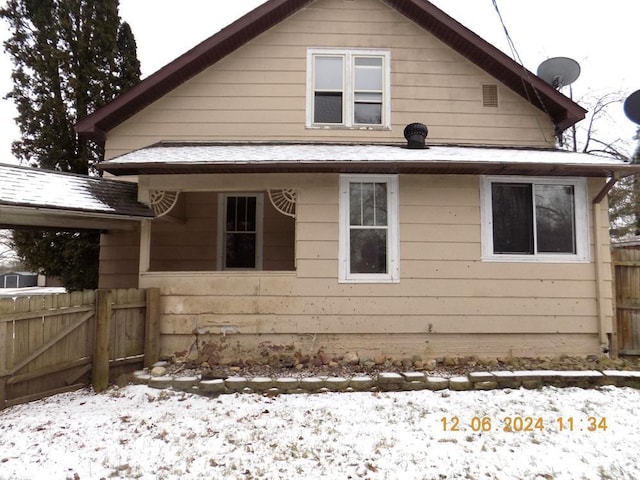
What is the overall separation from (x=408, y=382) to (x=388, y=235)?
223 cm

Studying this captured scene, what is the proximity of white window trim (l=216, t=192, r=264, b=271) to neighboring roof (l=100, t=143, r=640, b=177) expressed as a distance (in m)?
1.58

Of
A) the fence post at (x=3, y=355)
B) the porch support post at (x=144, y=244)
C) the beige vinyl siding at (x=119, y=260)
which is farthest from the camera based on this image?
the beige vinyl siding at (x=119, y=260)

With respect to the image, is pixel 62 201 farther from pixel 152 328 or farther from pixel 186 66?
pixel 186 66

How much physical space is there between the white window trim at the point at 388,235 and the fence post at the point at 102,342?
3.25 meters

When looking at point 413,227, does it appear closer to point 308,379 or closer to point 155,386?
point 308,379

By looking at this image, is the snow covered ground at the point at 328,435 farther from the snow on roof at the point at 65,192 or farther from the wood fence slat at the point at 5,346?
the snow on roof at the point at 65,192

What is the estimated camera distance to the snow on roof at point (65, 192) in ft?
15.8

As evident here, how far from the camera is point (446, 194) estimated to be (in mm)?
6227

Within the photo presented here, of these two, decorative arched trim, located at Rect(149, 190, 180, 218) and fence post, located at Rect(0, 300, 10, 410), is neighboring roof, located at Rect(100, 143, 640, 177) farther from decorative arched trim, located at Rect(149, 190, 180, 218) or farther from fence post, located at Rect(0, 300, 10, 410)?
fence post, located at Rect(0, 300, 10, 410)

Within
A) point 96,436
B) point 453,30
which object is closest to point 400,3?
point 453,30

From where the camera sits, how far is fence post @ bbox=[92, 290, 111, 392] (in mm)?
4986

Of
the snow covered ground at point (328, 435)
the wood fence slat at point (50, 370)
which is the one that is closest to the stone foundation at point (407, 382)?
the snow covered ground at point (328, 435)

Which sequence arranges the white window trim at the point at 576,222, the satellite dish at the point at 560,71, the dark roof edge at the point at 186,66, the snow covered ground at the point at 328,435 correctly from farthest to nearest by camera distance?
the satellite dish at the point at 560,71 < the dark roof edge at the point at 186,66 < the white window trim at the point at 576,222 < the snow covered ground at the point at 328,435

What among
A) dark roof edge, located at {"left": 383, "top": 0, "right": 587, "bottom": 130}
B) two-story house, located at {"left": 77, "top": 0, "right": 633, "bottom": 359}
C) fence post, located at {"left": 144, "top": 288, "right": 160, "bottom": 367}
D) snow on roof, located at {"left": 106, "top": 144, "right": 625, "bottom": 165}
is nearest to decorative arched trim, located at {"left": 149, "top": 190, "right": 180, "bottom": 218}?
two-story house, located at {"left": 77, "top": 0, "right": 633, "bottom": 359}
